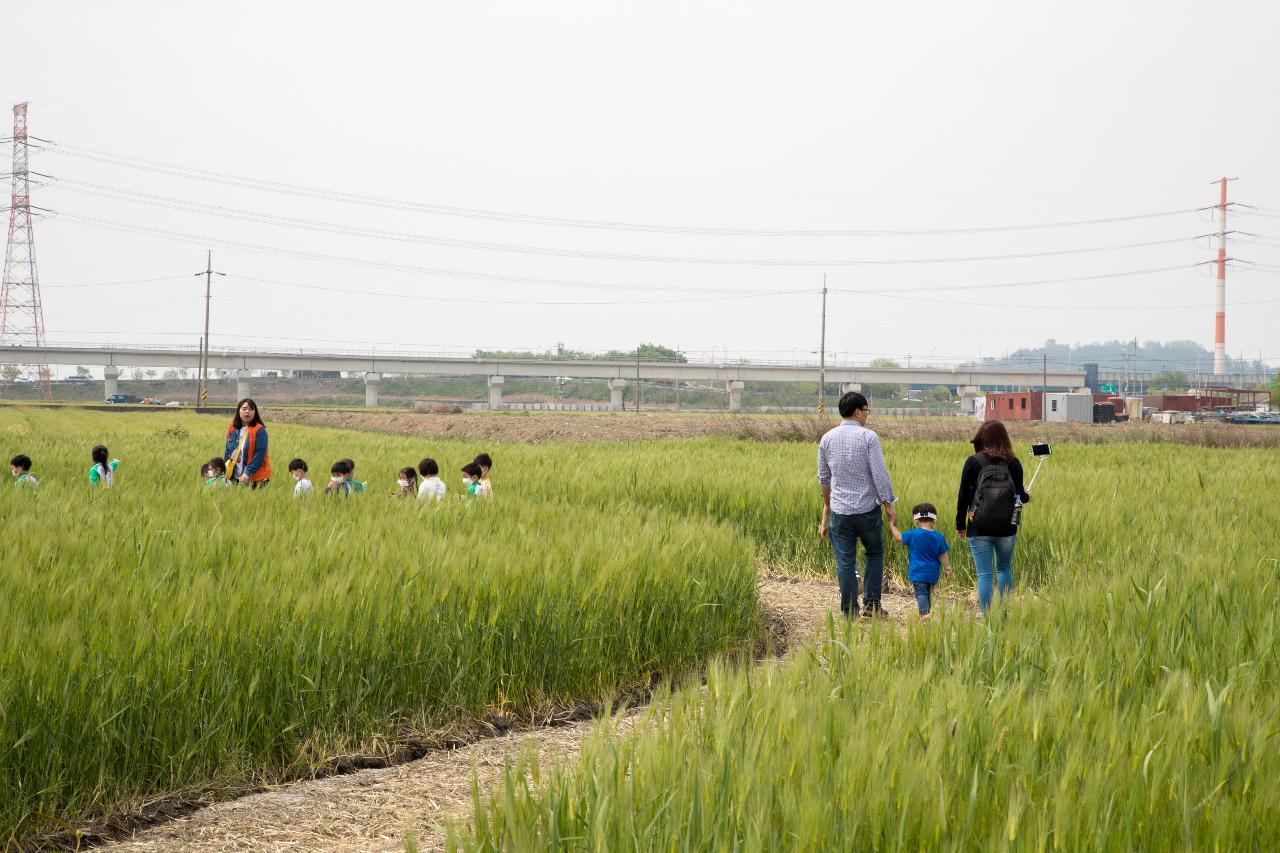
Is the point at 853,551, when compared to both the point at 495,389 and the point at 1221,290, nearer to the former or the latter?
the point at 495,389

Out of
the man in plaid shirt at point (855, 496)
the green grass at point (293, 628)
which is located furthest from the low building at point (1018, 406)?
the green grass at point (293, 628)

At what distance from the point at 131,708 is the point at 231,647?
0.57 meters

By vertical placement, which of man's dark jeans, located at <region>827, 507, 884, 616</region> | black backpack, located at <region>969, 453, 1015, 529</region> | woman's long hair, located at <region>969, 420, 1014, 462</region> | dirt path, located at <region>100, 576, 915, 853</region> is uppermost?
woman's long hair, located at <region>969, 420, 1014, 462</region>

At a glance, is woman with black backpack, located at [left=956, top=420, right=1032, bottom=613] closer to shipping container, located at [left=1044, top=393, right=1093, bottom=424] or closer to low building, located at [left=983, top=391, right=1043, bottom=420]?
low building, located at [left=983, top=391, right=1043, bottom=420]

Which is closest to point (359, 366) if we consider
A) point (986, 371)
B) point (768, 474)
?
point (986, 371)

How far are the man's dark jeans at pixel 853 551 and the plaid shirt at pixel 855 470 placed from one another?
0.30 feet

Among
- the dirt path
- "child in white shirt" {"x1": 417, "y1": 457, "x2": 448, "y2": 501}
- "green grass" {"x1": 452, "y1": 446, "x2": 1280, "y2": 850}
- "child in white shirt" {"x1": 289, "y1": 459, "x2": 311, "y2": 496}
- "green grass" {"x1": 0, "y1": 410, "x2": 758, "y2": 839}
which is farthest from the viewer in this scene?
"child in white shirt" {"x1": 289, "y1": 459, "x2": 311, "y2": 496}

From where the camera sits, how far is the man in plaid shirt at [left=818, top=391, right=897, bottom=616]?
346 inches

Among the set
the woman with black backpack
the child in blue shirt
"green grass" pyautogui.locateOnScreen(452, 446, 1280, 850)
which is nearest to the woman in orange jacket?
the child in blue shirt

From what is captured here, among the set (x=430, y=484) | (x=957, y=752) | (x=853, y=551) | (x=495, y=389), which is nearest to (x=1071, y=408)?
(x=495, y=389)

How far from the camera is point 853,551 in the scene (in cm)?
902

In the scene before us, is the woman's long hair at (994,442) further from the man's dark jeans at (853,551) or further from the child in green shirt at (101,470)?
the child in green shirt at (101,470)

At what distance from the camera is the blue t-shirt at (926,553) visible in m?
8.59

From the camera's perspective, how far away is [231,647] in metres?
5.14
